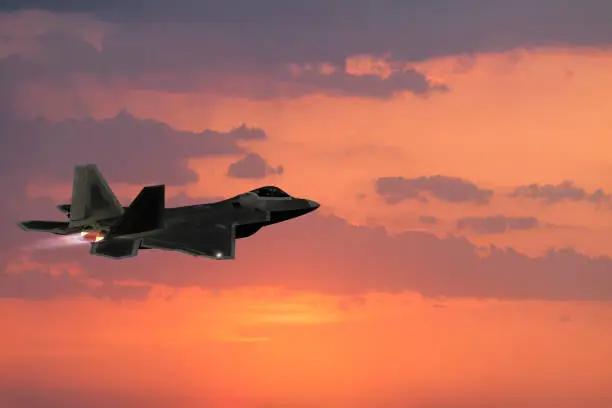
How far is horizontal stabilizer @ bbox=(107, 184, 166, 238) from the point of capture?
9031 centimetres

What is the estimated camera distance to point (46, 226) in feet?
325

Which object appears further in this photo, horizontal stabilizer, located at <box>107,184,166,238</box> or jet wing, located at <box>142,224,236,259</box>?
jet wing, located at <box>142,224,236,259</box>

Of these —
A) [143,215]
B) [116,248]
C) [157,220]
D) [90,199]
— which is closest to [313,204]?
[157,220]

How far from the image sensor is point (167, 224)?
9638cm

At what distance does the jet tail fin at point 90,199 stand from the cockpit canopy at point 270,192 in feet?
43.0

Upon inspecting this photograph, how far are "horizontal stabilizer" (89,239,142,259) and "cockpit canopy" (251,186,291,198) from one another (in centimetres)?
1470

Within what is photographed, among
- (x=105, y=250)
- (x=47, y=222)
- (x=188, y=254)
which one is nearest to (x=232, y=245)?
(x=188, y=254)

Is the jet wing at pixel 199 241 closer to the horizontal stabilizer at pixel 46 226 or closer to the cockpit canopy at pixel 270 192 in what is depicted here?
the cockpit canopy at pixel 270 192

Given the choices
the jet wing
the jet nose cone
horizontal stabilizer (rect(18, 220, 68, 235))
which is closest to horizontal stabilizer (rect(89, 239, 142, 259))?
the jet wing

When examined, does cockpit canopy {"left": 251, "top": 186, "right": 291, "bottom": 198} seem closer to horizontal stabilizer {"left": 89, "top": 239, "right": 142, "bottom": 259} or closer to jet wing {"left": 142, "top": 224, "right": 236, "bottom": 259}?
jet wing {"left": 142, "top": 224, "right": 236, "bottom": 259}

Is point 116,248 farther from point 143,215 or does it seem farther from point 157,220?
point 157,220

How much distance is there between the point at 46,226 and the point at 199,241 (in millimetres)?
13838

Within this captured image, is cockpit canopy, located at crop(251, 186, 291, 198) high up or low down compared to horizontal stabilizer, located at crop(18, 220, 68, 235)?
up

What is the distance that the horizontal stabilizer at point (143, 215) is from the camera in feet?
296
